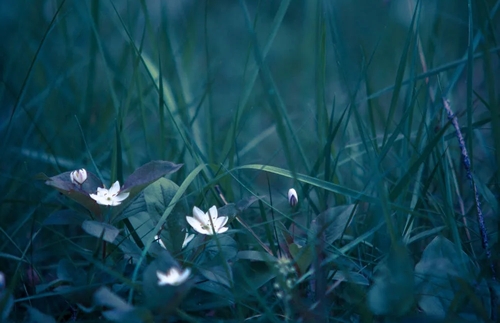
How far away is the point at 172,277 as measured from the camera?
900 mm

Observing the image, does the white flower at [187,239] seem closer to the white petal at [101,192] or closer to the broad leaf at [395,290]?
the white petal at [101,192]

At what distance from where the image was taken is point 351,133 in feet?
6.03

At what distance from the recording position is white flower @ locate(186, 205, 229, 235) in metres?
1.07

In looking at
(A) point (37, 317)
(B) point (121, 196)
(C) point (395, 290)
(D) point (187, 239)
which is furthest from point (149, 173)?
A: (C) point (395, 290)

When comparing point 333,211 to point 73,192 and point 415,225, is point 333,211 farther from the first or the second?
point 73,192

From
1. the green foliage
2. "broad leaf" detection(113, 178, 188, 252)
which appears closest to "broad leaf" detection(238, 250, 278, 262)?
the green foliage

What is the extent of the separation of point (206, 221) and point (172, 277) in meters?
0.21

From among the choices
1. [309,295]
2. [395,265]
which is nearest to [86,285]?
[309,295]

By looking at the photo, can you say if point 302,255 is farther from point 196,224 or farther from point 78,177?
point 78,177

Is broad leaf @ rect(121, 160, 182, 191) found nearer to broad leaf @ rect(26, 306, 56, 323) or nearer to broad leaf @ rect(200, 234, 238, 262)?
broad leaf @ rect(200, 234, 238, 262)

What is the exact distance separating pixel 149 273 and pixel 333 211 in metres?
0.42

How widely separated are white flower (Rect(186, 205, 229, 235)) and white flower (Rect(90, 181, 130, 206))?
0.14 m

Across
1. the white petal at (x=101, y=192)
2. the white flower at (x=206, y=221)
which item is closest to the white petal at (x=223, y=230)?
the white flower at (x=206, y=221)

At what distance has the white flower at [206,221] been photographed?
1067 millimetres
